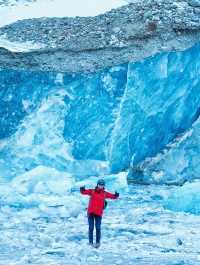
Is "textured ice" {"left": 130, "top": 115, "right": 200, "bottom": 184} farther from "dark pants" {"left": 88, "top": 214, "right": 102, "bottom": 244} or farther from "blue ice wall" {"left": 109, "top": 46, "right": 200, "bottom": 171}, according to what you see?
"dark pants" {"left": 88, "top": 214, "right": 102, "bottom": 244}

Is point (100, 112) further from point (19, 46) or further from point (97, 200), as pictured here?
point (97, 200)

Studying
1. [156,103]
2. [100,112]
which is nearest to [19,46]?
[100,112]

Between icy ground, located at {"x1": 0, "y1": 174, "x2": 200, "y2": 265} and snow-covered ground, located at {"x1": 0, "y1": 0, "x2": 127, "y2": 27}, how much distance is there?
2.73 metres

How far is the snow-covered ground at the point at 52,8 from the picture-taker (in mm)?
8766

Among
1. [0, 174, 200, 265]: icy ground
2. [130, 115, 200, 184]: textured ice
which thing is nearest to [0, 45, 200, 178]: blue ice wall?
[130, 115, 200, 184]: textured ice

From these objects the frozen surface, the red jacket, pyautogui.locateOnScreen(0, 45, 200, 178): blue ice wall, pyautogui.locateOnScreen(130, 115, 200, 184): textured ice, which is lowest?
pyautogui.locateOnScreen(130, 115, 200, 184): textured ice

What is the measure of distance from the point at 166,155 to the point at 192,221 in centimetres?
170

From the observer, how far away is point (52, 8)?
29.5 feet

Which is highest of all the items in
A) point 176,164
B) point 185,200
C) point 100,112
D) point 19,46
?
point 19,46

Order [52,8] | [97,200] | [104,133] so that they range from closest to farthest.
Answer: [97,200], [104,133], [52,8]

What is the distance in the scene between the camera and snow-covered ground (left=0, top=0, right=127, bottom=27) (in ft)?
28.8

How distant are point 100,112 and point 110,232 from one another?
7.74ft

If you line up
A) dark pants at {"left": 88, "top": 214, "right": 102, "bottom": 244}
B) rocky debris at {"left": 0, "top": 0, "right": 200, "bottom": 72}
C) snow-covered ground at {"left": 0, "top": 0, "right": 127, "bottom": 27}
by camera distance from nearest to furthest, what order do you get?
1. dark pants at {"left": 88, "top": 214, "right": 102, "bottom": 244}
2. rocky debris at {"left": 0, "top": 0, "right": 200, "bottom": 72}
3. snow-covered ground at {"left": 0, "top": 0, "right": 127, "bottom": 27}

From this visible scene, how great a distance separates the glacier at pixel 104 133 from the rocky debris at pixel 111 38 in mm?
174
